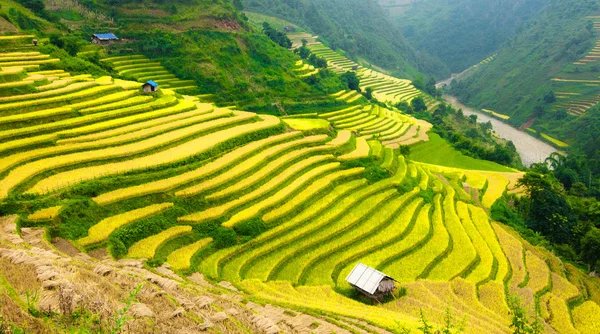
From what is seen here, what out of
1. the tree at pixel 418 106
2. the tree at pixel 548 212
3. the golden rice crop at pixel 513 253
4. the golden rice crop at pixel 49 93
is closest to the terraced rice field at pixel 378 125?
the tree at pixel 418 106

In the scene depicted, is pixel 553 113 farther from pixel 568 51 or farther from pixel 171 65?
pixel 171 65

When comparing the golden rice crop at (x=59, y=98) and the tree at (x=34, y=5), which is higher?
the tree at (x=34, y=5)

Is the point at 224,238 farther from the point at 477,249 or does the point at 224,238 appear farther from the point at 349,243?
the point at 477,249

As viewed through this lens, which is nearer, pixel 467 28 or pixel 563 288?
pixel 563 288

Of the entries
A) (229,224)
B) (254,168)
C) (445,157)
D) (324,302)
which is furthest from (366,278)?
(445,157)

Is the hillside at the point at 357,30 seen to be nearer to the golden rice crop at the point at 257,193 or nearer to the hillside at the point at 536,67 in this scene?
the hillside at the point at 536,67

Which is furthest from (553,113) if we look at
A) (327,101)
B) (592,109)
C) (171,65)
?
(171,65)
